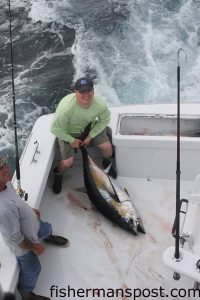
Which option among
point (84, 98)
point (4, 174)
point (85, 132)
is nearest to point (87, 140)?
point (85, 132)

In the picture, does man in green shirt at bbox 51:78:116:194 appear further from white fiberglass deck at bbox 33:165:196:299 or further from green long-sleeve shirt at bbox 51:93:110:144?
white fiberglass deck at bbox 33:165:196:299

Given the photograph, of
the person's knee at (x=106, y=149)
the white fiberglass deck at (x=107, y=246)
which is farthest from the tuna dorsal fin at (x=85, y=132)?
the white fiberglass deck at (x=107, y=246)

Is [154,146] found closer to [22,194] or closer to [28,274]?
[22,194]

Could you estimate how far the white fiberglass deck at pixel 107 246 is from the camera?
127 inches

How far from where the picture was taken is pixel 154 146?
3.83 metres

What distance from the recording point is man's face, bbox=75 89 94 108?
11.7 feet

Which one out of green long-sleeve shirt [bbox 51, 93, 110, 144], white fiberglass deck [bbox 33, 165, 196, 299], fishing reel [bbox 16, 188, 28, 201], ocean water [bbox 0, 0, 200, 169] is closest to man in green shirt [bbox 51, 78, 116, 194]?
green long-sleeve shirt [bbox 51, 93, 110, 144]

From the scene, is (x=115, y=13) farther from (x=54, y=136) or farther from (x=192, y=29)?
(x=54, y=136)

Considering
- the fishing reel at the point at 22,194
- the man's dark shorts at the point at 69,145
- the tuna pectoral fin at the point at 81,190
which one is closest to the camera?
the fishing reel at the point at 22,194

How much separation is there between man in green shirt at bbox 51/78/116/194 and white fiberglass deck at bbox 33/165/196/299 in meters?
0.28

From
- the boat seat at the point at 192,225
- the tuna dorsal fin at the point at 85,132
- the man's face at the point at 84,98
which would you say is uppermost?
the man's face at the point at 84,98

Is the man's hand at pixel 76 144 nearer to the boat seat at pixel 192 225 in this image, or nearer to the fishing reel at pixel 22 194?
the fishing reel at pixel 22 194

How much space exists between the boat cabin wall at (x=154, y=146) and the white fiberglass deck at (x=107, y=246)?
0.11 metres

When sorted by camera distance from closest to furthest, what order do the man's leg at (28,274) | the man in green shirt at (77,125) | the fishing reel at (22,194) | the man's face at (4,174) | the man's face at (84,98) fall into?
1. the man's face at (4,174)
2. the man's leg at (28,274)
3. the fishing reel at (22,194)
4. the man's face at (84,98)
5. the man in green shirt at (77,125)
